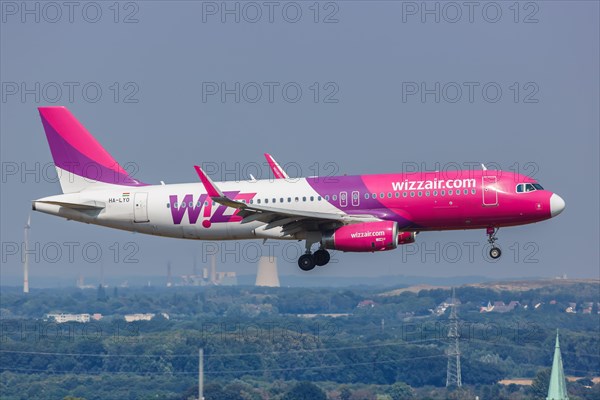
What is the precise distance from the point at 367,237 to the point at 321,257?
18.7ft

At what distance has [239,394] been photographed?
185 metres

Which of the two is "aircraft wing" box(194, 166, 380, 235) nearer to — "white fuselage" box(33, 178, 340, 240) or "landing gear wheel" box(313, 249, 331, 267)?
"white fuselage" box(33, 178, 340, 240)

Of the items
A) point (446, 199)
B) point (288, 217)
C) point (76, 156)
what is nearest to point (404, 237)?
point (446, 199)

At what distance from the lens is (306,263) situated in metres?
Answer: 74.1

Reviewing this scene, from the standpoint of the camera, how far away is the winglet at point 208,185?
67.4 m

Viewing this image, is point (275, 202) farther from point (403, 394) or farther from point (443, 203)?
point (403, 394)

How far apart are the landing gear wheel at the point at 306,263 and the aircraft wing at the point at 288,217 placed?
7.69 feet

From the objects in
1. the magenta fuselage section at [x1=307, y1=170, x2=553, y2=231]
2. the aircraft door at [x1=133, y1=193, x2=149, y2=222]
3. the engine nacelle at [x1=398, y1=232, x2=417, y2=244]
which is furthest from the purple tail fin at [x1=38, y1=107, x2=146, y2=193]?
the engine nacelle at [x1=398, y1=232, x2=417, y2=244]

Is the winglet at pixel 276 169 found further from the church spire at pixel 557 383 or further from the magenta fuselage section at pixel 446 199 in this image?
the church spire at pixel 557 383

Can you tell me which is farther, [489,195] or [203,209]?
[203,209]

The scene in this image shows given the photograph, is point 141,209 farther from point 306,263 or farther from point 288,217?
point 306,263

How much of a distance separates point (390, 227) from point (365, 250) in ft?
6.22

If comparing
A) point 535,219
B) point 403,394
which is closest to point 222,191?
point 535,219

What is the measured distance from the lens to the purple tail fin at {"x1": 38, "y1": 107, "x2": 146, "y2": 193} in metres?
78.8
